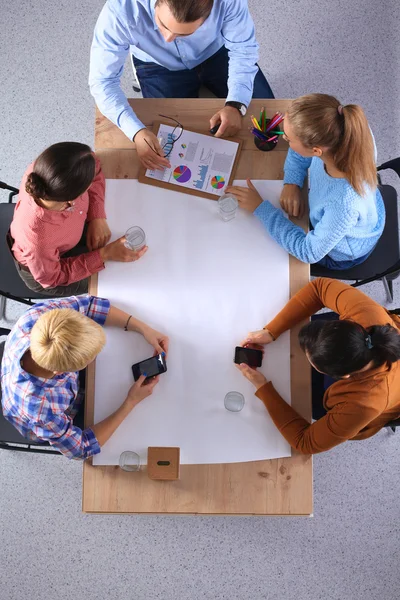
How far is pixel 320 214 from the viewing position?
169 cm

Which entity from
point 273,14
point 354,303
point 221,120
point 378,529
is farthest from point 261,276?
point 273,14

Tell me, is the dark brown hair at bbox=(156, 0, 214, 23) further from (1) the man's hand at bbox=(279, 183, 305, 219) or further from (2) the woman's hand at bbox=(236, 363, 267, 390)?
(2) the woman's hand at bbox=(236, 363, 267, 390)

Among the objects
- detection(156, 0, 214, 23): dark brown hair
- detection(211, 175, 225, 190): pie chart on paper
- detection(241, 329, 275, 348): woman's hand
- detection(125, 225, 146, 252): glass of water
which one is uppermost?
detection(156, 0, 214, 23): dark brown hair

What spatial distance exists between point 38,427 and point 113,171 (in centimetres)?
83

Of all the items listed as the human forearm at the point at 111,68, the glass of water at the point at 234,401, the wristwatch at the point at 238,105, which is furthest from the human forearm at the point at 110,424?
the wristwatch at the point at 238,105

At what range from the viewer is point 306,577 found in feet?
7.24

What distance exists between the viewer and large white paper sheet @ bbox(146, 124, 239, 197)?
171 centimetres

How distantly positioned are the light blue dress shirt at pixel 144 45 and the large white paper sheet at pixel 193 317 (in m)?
0.27

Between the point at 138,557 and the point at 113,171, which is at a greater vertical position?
the point at 113,171

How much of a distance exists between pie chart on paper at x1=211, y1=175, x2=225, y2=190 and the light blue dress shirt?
0.28 meters

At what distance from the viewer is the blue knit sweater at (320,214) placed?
1.58 m

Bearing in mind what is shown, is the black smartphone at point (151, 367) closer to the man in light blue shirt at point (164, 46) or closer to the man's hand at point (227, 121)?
the man in light blue shirt at point (164, 46)

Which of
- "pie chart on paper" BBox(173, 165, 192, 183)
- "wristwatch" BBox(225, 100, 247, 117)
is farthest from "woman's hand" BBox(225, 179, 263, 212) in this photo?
"wristwatch" BBox(225, 100, 247, 117)

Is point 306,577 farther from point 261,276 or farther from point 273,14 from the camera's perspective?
point 273,14
